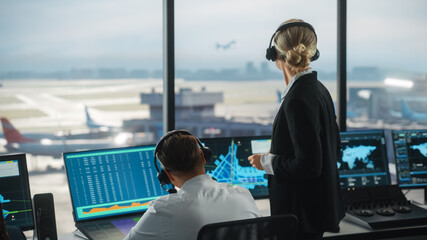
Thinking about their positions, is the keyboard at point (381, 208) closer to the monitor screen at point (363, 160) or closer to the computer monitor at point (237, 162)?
the monitor screen at point (363, 160)

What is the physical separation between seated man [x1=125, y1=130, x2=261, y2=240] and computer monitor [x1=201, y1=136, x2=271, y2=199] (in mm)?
1067

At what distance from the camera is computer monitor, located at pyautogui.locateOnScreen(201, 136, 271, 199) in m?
2.82

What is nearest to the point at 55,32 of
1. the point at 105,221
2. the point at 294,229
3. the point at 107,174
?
the point at 107,174

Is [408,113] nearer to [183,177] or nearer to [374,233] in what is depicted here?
[374,233]

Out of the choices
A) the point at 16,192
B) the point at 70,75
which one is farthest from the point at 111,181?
the point at 70,75

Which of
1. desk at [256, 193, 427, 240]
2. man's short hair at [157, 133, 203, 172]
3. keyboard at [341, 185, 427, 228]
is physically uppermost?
man's short hair at [157, 133, 203, 172]

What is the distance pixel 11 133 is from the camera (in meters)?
2.83

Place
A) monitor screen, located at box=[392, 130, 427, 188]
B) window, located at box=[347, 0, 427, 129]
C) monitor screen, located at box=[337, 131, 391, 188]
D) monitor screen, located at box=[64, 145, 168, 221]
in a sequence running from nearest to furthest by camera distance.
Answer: monitor screen, located at box=[64, 145, 168, 221] < monitor screen, located at box=[337, 131, 391, 188] < monitor screen, located at box=[392, 130, 427, 188] < window, located at box=[347, 0, 427, 129]

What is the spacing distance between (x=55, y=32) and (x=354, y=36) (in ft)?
6.75

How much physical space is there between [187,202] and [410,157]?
207 centimetres

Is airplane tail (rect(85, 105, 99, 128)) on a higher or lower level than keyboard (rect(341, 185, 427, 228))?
higher

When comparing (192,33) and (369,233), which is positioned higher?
(192,33)

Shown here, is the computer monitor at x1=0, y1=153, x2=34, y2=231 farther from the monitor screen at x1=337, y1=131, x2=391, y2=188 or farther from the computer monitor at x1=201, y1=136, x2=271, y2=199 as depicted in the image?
the monitor screen at x1=337, y1=131, x2=391, y2=188

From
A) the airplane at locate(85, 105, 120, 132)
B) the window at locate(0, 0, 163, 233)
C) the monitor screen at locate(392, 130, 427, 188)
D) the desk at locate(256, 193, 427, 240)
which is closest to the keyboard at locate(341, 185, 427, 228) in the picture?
the desk at locate(256, 193, 427, 240)
